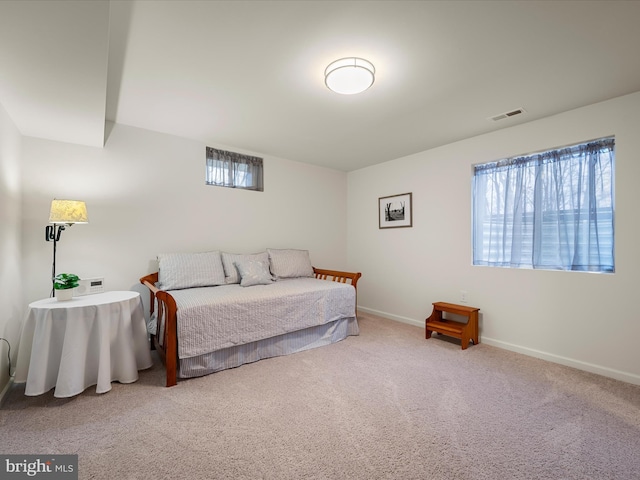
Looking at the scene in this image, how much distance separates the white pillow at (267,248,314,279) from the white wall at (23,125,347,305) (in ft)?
0.86

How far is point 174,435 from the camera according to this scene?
1604 millimetres

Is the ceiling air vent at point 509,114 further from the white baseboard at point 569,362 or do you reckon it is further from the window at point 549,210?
the white baseboard at point 569,362

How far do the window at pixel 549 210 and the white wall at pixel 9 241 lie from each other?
4.09 metres

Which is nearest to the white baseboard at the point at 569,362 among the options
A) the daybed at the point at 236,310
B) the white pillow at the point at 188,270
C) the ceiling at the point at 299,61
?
the daybed at the point at 236,310

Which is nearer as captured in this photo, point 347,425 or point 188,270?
point 347,425

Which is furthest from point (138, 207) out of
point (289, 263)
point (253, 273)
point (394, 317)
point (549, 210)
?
point (549, 210)

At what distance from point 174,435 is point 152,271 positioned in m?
1.91

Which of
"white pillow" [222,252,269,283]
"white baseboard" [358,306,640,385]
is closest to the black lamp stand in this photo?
"white pillow" [222,252,269,283]

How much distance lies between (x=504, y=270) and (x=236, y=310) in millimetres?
2658

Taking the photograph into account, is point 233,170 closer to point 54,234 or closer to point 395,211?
point 54,234

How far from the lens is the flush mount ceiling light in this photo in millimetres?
1879

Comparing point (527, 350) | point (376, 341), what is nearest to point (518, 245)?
point (527, 350)

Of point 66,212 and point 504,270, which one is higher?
point 66,212

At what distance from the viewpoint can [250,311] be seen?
8.42 ft
